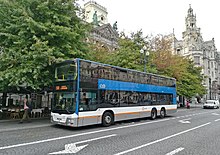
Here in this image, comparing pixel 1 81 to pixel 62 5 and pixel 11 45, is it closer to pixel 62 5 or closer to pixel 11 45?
pixel 11 45

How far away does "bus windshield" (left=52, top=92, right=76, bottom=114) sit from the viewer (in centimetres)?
1073

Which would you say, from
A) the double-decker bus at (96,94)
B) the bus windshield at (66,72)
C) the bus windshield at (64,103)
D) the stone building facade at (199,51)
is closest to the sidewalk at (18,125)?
the double-decker bus at (96,94)

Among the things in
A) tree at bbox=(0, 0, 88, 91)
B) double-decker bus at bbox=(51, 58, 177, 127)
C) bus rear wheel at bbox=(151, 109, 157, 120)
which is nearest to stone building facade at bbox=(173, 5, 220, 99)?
bus rear wheel at bbox=(151, 109, 157, 120)

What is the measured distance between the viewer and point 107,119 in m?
12.5

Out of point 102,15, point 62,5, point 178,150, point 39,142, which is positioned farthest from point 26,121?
point 102,15

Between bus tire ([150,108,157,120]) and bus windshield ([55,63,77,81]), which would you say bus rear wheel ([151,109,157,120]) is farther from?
bus windshield ([55,63,77,81])

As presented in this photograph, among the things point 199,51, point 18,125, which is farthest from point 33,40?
point 199,51

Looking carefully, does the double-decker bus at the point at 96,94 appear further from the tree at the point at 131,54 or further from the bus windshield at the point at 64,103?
the tree at the point at 131,54

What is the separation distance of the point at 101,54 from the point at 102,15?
42792mm

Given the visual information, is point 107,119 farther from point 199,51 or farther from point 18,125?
point 199,51

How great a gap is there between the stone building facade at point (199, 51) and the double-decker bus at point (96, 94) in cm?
5790

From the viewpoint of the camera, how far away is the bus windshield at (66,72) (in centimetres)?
1101

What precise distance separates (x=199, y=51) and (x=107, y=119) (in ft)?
229

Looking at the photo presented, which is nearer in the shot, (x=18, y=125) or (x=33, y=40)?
(x=18, y=125)
